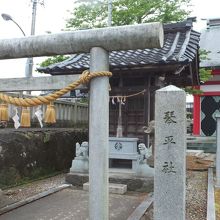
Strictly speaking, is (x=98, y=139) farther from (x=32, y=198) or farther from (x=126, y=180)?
(x=126, y=180)

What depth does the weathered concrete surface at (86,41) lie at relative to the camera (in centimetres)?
360

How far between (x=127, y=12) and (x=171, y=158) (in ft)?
37.5

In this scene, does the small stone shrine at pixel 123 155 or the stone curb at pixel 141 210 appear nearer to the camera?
the stone curb at pixel 141 210

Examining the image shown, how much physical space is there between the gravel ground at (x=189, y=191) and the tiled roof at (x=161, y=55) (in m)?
2.97

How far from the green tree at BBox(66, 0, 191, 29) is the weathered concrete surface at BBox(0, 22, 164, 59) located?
34.5 ft

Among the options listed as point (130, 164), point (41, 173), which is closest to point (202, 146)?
point (130, 164)

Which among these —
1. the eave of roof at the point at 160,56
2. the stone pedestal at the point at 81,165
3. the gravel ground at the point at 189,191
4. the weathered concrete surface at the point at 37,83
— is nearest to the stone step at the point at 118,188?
the stone pedestal at the point at 81,165

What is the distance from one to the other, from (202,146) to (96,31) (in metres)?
12.4

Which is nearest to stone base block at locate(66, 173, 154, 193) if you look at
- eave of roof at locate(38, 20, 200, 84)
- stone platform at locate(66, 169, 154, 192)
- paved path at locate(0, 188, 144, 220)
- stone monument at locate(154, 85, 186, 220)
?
stone platform at locate(66, 169, 154, 192)

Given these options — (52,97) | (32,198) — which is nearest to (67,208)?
(32,198)

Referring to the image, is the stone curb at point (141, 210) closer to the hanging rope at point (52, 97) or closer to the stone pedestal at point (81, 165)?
the stone pedestal at point (81, 165)

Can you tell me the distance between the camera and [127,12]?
14.3 meters

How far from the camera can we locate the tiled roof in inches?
314

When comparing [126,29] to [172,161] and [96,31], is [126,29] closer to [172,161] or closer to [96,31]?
[96,31]
